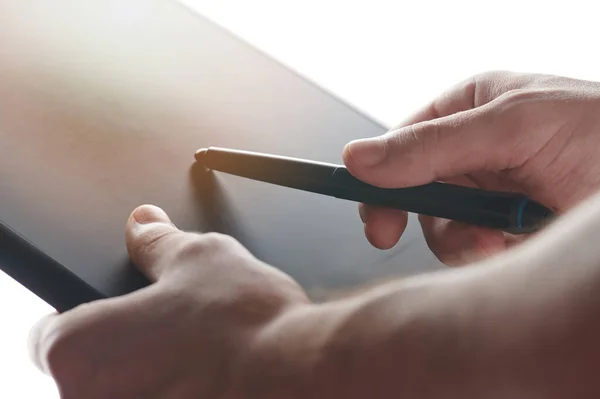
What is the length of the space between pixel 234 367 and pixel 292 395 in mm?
38

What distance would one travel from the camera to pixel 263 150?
0.52 meters

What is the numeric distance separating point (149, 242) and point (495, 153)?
0.28 metres

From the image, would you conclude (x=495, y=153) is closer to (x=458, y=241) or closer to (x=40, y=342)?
(x=458, y=241)

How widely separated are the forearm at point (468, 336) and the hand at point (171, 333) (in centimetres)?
2

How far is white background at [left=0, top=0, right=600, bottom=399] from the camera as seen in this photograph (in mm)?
932

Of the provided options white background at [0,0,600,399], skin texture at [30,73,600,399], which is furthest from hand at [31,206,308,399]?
white background at [0,0,600,399]

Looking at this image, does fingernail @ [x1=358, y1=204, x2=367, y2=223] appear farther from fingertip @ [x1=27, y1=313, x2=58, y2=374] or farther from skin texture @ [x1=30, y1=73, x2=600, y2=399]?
fingertip @ [x1=27, y1=313, x2=58, y2=374]

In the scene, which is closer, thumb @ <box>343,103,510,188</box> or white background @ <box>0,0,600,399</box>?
thumb @ <box>343,103,510,188</box>

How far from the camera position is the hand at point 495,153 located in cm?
46

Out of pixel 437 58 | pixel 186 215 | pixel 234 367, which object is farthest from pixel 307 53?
pixel 234 367

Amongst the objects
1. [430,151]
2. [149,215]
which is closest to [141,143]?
[149,215]

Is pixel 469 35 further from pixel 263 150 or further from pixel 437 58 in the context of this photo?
pixel 263 150

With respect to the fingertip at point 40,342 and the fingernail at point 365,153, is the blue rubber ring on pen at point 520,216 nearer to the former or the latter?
the fingernail at point 365,153

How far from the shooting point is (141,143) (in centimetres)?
46
